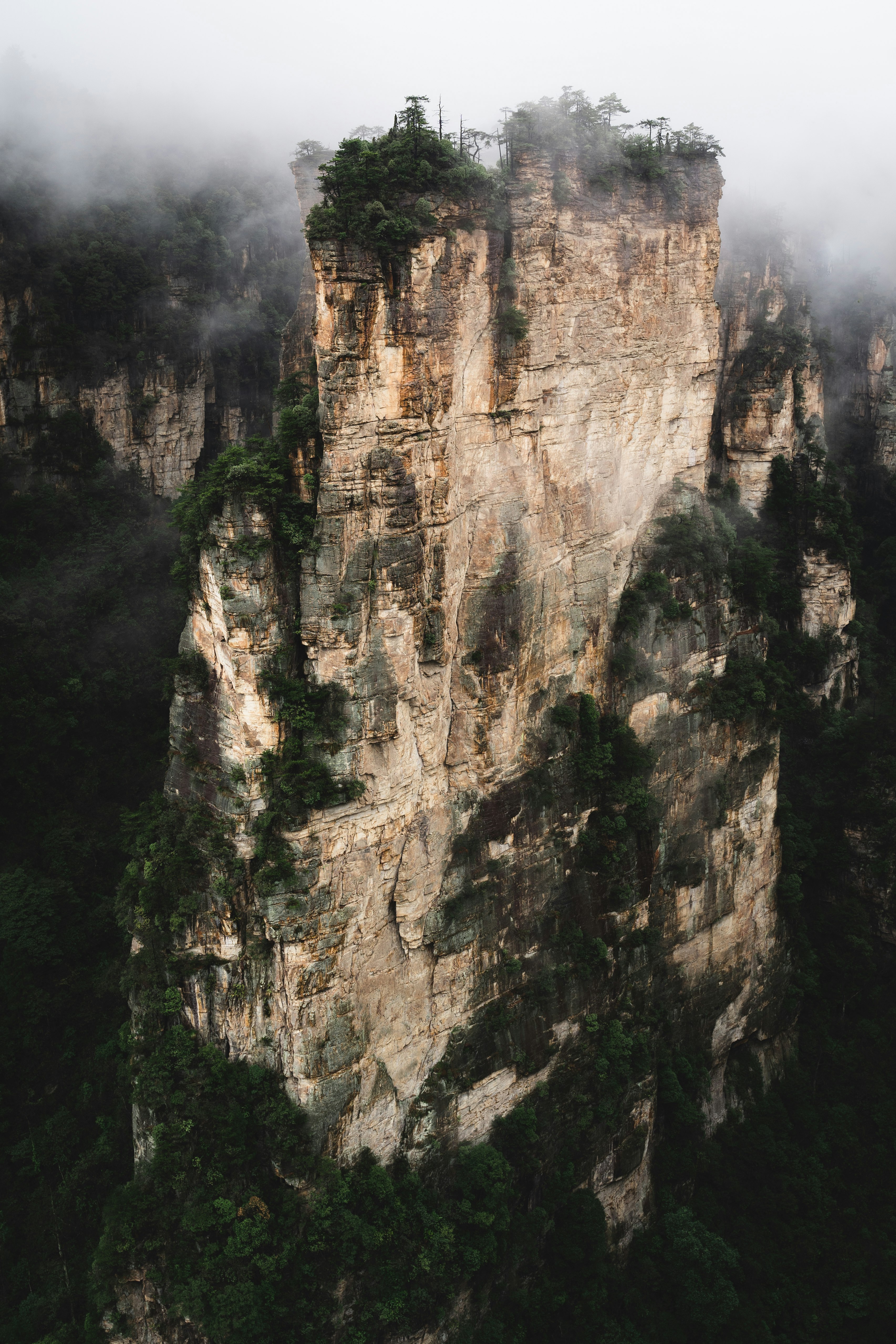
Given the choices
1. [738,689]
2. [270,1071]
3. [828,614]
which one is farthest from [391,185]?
[828,614]

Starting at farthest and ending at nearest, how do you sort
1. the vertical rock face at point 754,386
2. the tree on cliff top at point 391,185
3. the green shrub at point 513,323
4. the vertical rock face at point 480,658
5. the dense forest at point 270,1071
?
the vertical rock face at point 754,386
the green shrub at point 513,323
the dense forest at point 270,1071
the vertical rock face at point 480,658
the tree on cliff top at point 391,185

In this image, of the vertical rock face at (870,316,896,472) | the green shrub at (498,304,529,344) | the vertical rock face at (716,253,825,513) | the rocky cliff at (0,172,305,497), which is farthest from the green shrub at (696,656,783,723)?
the vertical rock face at (870,316,896,472)

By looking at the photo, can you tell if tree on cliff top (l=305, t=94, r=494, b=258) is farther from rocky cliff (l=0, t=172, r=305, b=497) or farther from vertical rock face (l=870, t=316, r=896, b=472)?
vertical rock face (l=870, t=316, r=896, b=472)

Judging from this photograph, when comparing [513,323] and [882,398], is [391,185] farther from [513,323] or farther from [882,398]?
[882,398]

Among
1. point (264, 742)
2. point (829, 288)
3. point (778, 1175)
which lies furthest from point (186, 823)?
point (829, 288)

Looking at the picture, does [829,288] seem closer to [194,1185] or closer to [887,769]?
[887,769]

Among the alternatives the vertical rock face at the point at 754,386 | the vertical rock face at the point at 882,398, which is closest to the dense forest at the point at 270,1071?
the vertical rock face at the point at 754,386

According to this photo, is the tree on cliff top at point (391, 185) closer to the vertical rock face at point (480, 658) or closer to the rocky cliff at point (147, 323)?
the vertical rock face at point (480, 658)
